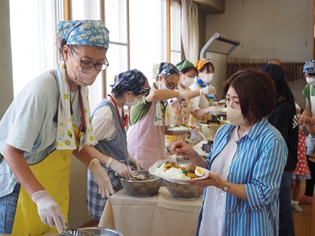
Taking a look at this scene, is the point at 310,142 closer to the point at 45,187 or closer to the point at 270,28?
the point at 45,187

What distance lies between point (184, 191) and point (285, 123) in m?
0.86

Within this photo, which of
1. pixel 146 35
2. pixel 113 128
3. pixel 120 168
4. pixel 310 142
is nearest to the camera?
pixel 120 168

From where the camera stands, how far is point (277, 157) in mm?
1334

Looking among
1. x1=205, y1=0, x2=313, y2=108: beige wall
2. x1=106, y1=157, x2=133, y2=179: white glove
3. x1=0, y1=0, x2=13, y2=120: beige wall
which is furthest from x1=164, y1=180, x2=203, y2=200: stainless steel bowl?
x1=205, y1=0, x2=313, y2=108: beige wall

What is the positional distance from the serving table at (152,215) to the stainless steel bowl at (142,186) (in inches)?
1.1

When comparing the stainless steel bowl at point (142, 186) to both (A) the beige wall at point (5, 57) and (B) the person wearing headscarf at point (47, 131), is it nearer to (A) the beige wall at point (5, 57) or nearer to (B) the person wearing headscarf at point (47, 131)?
(B) the person wearing headscarf at point (47, 131)

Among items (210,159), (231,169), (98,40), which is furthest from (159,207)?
(98,40)

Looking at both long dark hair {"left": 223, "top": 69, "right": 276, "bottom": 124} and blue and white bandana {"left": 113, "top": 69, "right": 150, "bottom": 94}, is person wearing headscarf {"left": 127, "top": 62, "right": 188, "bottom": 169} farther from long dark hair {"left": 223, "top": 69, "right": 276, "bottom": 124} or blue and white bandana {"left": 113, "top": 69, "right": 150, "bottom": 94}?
long dark hair {"left": 223, "top": 69, "right": 276, "bottom": 124}

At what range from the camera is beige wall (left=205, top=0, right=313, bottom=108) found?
6.95 m

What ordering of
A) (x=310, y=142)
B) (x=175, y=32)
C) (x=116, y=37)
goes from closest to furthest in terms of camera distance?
(x=310, y=142)
(x=116, y=37)
(x=175, y=32)

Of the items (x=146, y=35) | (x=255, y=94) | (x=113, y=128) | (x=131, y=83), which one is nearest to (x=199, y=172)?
(x=255, y=94)

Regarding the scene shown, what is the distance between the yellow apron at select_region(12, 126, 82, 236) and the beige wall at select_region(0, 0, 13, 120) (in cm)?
75

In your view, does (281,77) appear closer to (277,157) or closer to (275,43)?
(277,157)

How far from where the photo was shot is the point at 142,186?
72.8 inches
